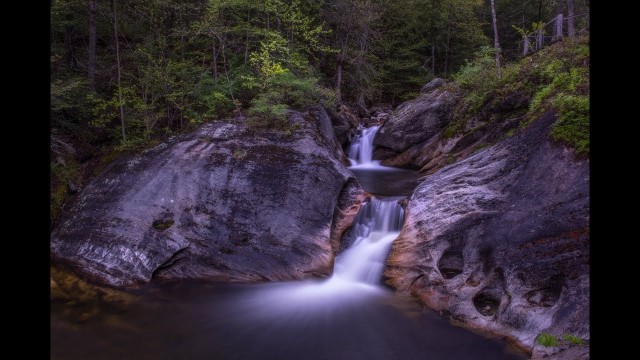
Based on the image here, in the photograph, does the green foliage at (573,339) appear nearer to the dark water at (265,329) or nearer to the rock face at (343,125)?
the dark water at (265,329)

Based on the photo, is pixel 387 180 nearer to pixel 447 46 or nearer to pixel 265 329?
pixel 265 329

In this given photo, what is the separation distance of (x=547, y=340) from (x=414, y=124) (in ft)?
43.3

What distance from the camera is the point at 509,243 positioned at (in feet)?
22.0

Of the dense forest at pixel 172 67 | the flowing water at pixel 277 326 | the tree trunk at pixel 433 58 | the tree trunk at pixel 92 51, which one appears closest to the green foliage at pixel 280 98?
the dense forest at pixel 172 67

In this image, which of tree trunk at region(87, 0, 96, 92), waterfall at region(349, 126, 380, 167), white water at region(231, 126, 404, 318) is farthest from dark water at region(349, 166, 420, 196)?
tree trunk at region(87, 0, 96, 92)

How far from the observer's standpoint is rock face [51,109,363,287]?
8336mm

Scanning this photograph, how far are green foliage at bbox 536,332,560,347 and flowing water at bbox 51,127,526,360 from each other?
0.45 metres

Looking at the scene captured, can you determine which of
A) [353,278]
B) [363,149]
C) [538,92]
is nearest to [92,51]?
[353,278]

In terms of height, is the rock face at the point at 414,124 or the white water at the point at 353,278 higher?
the rock face at the point at 414,124

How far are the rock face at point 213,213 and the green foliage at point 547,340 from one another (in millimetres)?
4720

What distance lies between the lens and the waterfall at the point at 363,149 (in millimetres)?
17938

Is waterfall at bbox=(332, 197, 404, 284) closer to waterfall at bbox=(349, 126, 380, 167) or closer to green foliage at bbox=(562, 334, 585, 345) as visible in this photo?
green foliage at bbox=(562, 334, 585, 345)

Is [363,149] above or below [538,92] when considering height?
below
